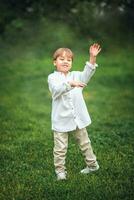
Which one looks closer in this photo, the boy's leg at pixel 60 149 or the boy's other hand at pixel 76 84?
the boy's other hand at pixel 76 84

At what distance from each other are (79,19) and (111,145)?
396 inches

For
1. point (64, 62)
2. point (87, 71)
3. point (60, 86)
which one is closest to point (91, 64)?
point (87, 71)

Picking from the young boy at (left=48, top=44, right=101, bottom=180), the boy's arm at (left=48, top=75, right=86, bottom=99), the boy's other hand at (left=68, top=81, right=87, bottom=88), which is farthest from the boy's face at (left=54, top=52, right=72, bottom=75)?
the boy's other hand at (left=68, top=81, right=87, bottom=88)

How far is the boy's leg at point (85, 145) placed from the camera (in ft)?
23.3

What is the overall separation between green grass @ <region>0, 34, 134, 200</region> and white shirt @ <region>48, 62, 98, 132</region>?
2.33 ft

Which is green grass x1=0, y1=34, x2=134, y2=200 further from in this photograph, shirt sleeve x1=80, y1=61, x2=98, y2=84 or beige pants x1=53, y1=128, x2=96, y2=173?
shirt sleeve x1=80, y1=61, x2=98, y2=84

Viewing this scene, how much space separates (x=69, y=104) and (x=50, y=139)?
237 centimetres

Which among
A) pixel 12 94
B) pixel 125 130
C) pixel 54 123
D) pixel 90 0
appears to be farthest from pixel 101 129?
pixel 90 0

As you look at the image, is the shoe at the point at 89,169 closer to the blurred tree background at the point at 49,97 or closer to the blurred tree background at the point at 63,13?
the blurred tree background at the point at 49,97

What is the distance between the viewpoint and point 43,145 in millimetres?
8758

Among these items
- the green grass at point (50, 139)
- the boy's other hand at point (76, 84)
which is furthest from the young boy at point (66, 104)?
the green grass at point (50, 139)

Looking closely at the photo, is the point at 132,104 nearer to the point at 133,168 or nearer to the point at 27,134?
the point at 27,134

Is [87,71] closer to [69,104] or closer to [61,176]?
[69,104]

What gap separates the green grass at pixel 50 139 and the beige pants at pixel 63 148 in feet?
0.59
